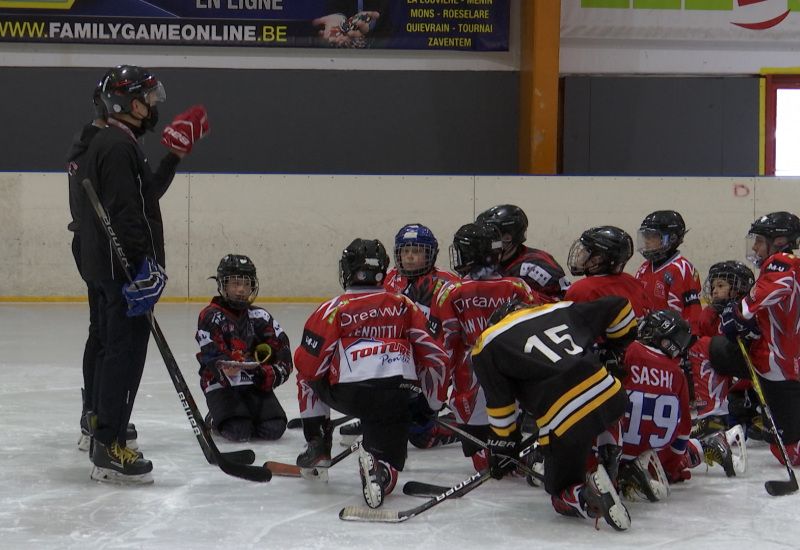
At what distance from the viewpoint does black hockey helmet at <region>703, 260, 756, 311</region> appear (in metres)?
4.75

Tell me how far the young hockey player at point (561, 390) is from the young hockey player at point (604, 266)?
2.00 ft

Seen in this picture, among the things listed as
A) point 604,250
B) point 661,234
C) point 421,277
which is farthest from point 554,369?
point 661,234

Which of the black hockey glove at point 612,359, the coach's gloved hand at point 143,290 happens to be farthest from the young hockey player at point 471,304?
the coach's gloved hand at point 143,290

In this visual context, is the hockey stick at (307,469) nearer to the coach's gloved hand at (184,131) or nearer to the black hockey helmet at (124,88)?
the coach's gloved hand at (184,131)

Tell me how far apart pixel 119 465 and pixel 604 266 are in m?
1.98

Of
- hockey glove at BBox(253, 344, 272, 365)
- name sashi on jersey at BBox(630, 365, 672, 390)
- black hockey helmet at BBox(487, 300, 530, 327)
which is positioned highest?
black hockey helmet at BBox(487, 300, 530, 327)

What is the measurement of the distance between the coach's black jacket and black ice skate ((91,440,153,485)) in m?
0.64

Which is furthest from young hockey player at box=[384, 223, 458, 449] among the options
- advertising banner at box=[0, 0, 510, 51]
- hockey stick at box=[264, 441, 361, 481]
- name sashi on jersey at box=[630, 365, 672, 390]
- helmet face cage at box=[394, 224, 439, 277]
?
advertising banner at box=[0, 0, 510, 51]

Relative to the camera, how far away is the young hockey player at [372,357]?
3.71 meters

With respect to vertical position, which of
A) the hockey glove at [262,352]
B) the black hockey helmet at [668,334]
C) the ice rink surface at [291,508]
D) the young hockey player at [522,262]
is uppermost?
the young hockey player at [522,262]

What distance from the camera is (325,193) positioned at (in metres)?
9.88

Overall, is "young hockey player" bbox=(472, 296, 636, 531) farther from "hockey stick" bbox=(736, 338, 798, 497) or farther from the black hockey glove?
"hockey stick" bbox=(736, 338, 798, 497)

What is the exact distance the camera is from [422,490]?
3738 mm

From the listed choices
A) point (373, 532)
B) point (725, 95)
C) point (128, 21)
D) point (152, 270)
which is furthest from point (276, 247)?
point (373, 532)
